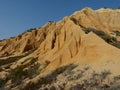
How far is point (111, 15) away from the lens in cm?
5866

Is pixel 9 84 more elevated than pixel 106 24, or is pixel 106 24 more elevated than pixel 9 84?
pixel 106 24

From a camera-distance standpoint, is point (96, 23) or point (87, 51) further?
point (96, 23)

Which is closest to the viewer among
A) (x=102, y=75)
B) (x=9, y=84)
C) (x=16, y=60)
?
(x=102, y=75)

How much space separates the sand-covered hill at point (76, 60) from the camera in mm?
32219

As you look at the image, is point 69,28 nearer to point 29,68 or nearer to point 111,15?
point 29,68

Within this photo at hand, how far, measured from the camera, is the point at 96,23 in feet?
168

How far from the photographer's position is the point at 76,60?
126ft

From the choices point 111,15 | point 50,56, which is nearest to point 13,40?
point 111,15

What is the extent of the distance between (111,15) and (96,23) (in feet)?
27.4

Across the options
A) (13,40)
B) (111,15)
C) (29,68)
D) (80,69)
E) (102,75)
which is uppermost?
(13,40)

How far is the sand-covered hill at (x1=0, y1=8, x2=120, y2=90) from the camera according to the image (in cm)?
3222

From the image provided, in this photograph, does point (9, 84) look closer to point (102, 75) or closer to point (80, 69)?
point (80, 69)

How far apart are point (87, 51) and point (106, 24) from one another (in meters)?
16.6

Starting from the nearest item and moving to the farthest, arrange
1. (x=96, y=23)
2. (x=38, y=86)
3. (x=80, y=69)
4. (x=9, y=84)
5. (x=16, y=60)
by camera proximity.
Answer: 1. (x=80, y=69)
2. (x=38, y=86)
3. (x=9, y=84)
4. (x=96, y=23)
5. (x=16, y=60)
